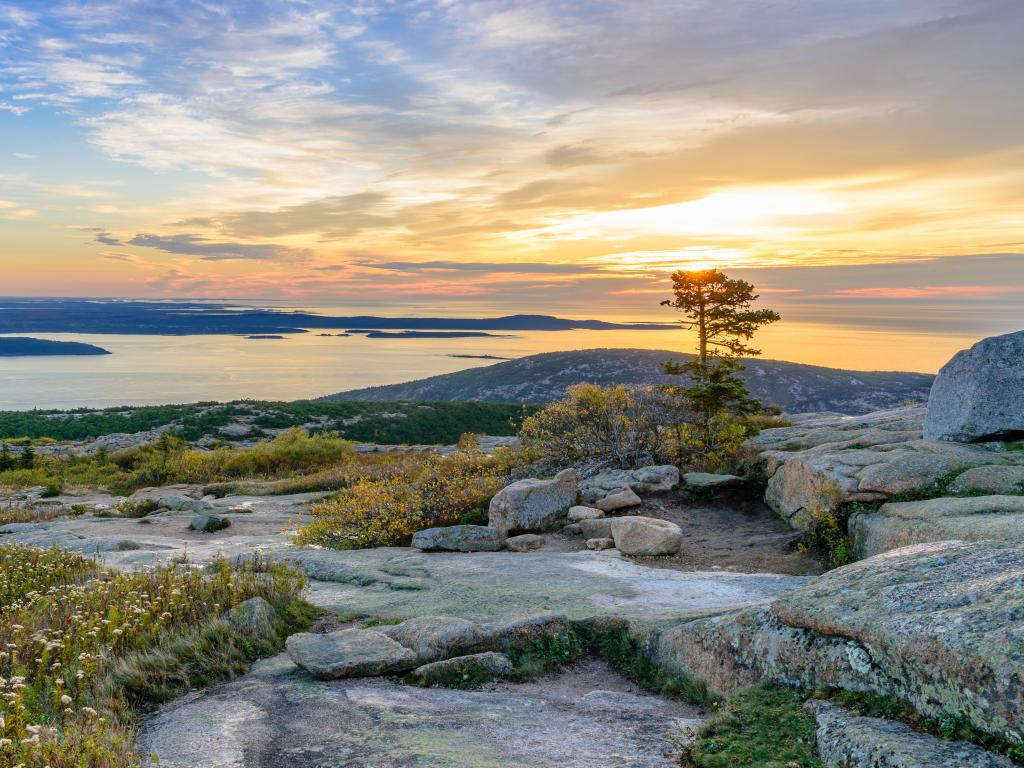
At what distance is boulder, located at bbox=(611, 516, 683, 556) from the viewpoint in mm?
11977

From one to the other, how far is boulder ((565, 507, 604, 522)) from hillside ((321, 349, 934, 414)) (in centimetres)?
10514

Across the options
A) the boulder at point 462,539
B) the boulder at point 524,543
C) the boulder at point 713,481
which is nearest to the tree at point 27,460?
the boulder at point 462,539

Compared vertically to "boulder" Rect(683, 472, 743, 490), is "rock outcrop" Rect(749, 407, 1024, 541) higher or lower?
higher

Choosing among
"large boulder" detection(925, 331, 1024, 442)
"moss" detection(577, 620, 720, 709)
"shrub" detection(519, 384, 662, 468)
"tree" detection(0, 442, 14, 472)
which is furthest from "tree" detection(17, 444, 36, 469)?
"large boulder" detection(925, 331, 1024, 442)

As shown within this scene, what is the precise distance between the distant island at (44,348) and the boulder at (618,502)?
666 ft

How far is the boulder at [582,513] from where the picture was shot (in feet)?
46.5

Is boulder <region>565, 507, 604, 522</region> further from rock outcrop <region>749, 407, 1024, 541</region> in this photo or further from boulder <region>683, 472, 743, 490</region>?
rock outcrop <region>749, 407, 1024, 541</region>

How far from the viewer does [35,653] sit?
655 cm

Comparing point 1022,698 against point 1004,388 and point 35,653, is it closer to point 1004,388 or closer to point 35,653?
point 35,653

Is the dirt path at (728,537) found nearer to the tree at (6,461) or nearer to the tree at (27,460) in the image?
the tree at (6,461)

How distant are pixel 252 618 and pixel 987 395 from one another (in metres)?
13.4

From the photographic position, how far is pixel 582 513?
14289 mm

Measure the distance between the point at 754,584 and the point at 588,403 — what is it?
33.4 ft

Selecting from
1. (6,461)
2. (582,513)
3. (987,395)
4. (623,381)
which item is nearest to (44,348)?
(623,381)
